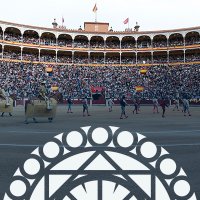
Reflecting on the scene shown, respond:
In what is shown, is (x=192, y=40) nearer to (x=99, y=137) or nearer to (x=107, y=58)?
(x=107, y=58)

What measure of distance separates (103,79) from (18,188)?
5309 cm

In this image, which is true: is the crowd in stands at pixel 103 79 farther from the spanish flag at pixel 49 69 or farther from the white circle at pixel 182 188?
the white circle at pixel 182 188

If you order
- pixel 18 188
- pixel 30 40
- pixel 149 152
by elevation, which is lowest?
pixel 18 188

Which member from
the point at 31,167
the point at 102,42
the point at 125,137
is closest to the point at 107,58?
the point at 102,42

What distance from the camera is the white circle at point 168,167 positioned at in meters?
5.81

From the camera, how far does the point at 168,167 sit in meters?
6.30

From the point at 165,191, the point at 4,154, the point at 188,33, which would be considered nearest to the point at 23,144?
the point at 4,154

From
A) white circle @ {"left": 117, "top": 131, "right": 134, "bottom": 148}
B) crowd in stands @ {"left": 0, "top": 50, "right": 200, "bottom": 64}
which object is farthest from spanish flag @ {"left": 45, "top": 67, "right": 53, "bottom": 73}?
white circle @ {"left": 117, "top": 131, "right": 134, "bottom": 148}

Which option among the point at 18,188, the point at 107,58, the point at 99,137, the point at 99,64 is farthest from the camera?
the point at 107,58

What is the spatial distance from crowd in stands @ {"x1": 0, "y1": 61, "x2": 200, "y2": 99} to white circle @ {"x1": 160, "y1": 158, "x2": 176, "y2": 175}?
40.4 metres

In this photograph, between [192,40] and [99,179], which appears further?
[192,40]

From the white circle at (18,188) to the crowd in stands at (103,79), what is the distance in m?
41.2

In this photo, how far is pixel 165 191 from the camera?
4.82 m

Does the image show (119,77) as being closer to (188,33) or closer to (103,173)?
(188,33)
